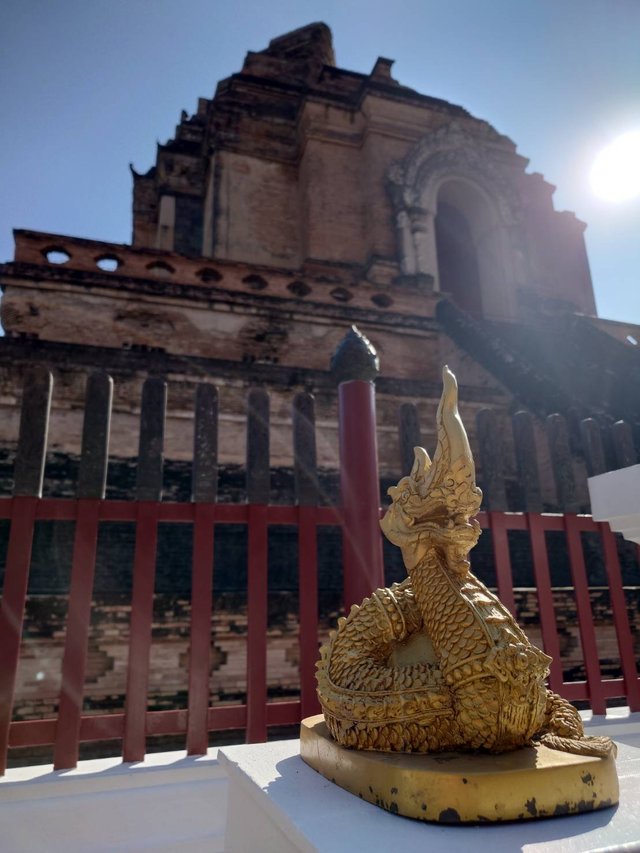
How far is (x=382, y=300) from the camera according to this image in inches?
361

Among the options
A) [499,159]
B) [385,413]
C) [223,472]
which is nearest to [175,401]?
[223,472]

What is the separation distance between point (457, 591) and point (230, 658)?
2.93m

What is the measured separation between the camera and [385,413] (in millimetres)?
7262

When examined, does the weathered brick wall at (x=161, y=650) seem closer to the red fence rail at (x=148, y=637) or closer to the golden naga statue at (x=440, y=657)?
the red fence rail at (x=148, y=637)

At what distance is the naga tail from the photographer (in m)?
1.33

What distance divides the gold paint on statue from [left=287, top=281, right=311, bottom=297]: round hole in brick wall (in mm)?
7333

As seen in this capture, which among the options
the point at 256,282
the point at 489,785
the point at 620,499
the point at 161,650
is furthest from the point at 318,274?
the point at 489,785

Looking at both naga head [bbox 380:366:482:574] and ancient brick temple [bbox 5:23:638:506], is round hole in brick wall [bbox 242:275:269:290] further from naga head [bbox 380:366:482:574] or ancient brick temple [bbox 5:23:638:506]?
naga head [bbox 380:366:482:574]

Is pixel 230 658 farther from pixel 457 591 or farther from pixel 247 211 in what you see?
pixel 247 211

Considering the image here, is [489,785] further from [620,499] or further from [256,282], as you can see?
[256,282]

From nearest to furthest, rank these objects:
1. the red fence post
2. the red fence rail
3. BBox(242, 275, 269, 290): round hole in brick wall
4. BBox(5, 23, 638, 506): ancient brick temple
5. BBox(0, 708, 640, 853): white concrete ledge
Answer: BBox(0, 708, 640, 853): white concrete ledge, the red fence rail, the red fence post, BBox(5, 23, 638, 506): ancient brick temple, BBox(242, 275, 269, 290): round hole in brick wall

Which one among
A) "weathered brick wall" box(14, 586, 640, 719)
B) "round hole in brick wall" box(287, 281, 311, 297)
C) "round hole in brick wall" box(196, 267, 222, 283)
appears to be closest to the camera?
"weathered brick wall" box(14, 586, 640, 719)

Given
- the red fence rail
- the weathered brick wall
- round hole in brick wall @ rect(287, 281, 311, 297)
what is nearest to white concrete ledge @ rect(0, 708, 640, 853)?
the red fence rail

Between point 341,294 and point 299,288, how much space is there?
2.25 ft
